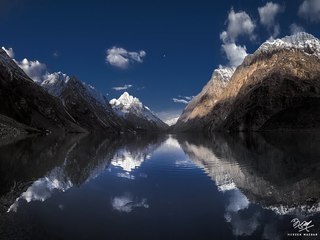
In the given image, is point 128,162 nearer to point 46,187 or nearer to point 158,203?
point 46,187

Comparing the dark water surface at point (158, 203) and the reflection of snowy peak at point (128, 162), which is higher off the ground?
the reflection of snowy peak at point (128, 162)

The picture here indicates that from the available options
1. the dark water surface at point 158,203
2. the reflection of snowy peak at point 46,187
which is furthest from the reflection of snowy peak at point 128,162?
the reflection of snowy peak at point 46,187

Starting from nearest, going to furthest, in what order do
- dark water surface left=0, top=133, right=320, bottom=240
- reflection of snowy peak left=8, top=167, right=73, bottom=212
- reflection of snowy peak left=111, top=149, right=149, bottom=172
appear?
dark water surface left=0, top=133, right=320, bottom=240
reflection of snowy peak left=8, top=167, right=73, bottom=212
reflection of snowy peak left=111, top=149, right=149, bottom=172

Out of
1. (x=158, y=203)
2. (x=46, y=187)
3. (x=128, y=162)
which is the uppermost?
(x=128, y=162)

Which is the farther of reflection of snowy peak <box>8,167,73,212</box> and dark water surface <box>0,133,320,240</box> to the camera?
reflection of snowy peak <box>8,167,73,212</box>

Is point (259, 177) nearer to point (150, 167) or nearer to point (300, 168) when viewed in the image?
point (300, 168)

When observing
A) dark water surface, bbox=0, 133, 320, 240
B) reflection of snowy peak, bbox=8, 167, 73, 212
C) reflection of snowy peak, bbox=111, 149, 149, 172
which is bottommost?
dark water surface, bbox=0, 133, 320, 240

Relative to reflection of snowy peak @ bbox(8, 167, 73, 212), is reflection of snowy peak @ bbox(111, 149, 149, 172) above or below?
above

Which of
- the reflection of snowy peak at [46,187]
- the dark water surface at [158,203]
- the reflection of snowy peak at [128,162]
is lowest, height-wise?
the dark water surface at [158,203]

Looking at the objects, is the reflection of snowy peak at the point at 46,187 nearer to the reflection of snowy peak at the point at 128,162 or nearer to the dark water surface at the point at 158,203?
the dark water surface at the point at 158,203

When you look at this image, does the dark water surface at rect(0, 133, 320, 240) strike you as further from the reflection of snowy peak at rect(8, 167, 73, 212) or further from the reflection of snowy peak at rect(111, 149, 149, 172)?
the reflection of snowy peak at rect(111, 149, 149, 172)

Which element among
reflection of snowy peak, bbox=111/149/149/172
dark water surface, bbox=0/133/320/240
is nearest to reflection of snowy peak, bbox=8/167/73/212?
dark water surface, bbox=0/133/320/240

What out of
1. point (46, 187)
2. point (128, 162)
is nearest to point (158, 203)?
point (46, 187)

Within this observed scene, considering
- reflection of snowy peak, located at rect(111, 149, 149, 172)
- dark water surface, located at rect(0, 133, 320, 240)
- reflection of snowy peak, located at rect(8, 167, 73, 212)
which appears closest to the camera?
dark water surface, located at rect(0, 133, 320, 240)
